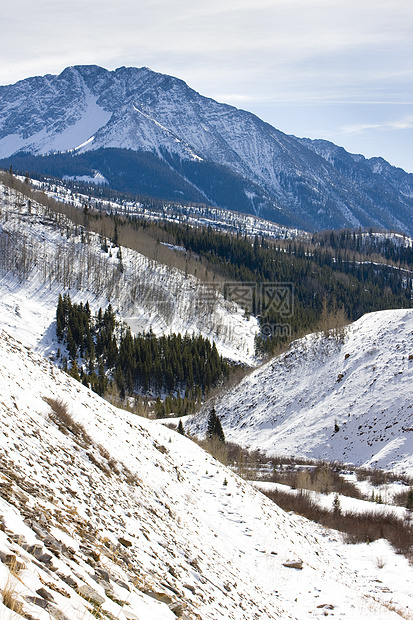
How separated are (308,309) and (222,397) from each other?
116067 mm

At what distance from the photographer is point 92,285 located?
13888 cm

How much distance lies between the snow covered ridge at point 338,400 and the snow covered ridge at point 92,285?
57044 millimetres

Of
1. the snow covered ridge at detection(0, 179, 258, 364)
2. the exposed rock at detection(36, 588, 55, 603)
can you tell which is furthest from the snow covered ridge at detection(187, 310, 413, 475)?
the snow covered ridge at detection(0, 179, 258, 364)

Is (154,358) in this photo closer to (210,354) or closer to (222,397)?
(210,354)

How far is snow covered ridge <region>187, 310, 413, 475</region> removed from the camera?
152 ft

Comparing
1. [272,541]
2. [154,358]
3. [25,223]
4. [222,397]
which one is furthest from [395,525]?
[25,223]

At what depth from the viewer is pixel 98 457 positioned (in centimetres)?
1471

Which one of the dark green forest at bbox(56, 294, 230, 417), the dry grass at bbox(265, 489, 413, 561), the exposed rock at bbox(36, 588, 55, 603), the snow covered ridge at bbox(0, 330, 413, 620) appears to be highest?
the exposed rock at bbox(36, 588, 55, 603)

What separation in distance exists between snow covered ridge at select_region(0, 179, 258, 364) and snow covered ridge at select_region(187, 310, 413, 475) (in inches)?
2246

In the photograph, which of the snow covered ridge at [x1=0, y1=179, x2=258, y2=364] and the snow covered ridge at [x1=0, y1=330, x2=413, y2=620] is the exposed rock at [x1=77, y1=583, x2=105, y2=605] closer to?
the snow covered ridge at [x1=0, y1=330, x2=413, y2=620]

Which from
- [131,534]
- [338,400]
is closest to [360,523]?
[131,534]

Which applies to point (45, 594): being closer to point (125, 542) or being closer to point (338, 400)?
point (125, 542)

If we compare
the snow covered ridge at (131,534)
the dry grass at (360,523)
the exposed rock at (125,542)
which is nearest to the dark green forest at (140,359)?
the dry grass at (360,523)

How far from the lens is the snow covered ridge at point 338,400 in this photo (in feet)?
152
